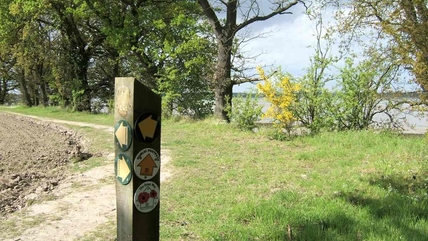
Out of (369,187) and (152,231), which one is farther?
(369,187)

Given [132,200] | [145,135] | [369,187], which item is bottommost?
[369,187]

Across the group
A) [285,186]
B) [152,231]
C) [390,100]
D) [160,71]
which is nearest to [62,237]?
[152,231]

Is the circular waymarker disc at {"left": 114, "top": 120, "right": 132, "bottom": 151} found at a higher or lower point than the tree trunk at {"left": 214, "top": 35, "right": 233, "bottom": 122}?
lower

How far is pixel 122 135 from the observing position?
2723 millimetres

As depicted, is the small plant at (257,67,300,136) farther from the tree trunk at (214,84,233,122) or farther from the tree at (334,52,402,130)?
the tree trunk at (214,84,233,122)

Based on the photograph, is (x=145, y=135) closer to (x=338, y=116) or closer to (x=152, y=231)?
(x=152, y=231)

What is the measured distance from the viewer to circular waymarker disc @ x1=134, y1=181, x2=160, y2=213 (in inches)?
108

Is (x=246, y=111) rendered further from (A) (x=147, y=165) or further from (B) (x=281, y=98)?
(A) (x=147, y=165)

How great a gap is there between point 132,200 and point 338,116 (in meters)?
9.37

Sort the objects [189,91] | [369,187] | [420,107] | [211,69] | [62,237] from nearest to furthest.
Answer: [62,237]
[369,187]
[420,107]
[211,69]
[189,91]

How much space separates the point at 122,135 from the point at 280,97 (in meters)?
8.72

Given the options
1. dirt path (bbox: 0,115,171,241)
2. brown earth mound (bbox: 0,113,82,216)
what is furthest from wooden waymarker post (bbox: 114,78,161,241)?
brown earth mound (bbox: 0,113,82,216)

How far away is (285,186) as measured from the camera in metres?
6.07

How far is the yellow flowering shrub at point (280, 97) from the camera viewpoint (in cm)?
1088
